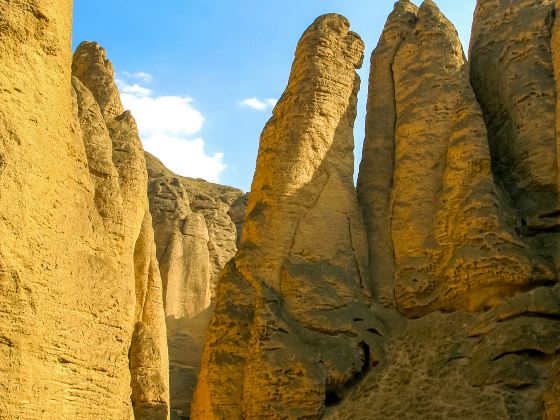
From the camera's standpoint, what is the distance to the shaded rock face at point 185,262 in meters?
27.4

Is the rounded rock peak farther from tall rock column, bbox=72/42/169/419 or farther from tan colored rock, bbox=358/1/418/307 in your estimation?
tall rock column, bbox=72/42/169/419

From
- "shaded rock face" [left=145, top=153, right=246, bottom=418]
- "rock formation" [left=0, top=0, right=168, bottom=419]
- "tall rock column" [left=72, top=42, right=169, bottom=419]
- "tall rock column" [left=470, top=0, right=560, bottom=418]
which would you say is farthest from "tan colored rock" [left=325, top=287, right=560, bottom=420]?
"shaded rock face" [left=145, top=153, right=246, bottom=418]

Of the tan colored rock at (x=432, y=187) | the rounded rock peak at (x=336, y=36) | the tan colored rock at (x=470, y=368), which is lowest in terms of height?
the tan colored rock at (x=470, y=368)

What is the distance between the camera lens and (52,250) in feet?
31.4

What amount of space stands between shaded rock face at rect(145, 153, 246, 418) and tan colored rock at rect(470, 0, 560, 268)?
13.2 metres

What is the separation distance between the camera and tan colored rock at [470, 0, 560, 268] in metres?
16.5

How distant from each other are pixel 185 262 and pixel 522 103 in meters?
15.8

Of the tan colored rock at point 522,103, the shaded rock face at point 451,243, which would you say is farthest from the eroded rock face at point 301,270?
the tan colored rock at point 522,103

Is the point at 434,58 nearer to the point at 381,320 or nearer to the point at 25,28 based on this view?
the point at 381,320

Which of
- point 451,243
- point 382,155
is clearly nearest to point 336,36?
point 382,155

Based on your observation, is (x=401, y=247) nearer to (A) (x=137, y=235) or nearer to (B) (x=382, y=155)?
(B) (x=382, y=155)

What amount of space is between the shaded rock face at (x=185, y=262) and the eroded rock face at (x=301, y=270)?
1022 centimetres

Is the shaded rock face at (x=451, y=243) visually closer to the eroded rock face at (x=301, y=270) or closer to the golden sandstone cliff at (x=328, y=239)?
the golden sandstone cliff at (x=328, y=239)

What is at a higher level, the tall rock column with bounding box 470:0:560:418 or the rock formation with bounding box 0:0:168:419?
the tall rock column with bounding box 470:0:560:418
